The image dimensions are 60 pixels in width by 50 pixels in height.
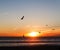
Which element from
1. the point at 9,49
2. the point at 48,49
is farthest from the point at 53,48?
the point at 9,49

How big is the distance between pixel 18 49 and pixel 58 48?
386 centimetres

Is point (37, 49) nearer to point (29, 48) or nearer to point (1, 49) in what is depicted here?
point (29, 48)

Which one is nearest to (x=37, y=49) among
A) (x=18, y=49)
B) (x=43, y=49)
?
(x=43, y=49)

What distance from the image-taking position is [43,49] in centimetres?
1991

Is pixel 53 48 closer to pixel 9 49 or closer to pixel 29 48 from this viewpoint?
pixel 29 48

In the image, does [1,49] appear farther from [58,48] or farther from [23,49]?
[58,48]

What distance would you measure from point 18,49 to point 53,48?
343cm

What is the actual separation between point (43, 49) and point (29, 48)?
143 centimetres

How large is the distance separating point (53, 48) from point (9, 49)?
430 cm

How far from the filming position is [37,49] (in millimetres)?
20156

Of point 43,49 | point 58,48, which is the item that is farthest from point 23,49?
point 58,48

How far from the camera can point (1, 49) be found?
1983cm

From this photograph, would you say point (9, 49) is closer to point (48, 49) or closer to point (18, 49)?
point (18, 49)

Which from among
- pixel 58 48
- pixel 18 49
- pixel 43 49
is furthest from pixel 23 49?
pixel 58 48
